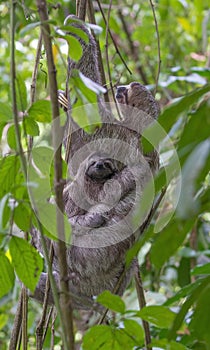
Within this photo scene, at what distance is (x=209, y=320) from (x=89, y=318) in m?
3.73

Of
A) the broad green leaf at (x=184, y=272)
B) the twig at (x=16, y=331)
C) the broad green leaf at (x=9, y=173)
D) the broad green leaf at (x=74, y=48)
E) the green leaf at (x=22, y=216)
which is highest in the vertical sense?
the broad green leaf at (x=74, y=48)

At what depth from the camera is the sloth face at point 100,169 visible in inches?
121

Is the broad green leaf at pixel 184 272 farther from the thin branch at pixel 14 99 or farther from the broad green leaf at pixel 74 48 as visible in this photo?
the thin branch at pixel 14 99

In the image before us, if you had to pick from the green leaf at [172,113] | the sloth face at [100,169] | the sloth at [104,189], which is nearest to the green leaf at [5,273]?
the green leaf at [172,113]

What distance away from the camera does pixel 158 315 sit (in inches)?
56.9

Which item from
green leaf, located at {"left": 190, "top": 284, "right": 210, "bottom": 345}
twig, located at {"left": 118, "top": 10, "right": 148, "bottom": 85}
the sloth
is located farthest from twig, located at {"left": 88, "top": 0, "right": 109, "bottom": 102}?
twig, located at {"left": 118, "top": 10, "right": 148, "bottom": 85}

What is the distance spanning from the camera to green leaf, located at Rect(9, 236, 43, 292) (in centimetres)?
146

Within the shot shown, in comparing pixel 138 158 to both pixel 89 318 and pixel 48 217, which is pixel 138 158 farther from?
pixel 89 318

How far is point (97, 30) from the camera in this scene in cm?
154

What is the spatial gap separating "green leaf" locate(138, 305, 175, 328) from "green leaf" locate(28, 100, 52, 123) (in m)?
0.56

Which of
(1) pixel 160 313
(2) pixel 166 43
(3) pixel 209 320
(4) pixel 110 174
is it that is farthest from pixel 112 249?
(2) pixel 166 43

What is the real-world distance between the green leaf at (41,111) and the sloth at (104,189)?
1.06 metres

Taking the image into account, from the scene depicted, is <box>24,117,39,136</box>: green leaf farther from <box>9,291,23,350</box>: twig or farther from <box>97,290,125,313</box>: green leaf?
<box>9,291,23,350</box>: twig

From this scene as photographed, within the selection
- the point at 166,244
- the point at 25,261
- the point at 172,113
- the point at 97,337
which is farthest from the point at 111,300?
the point at 172,113
